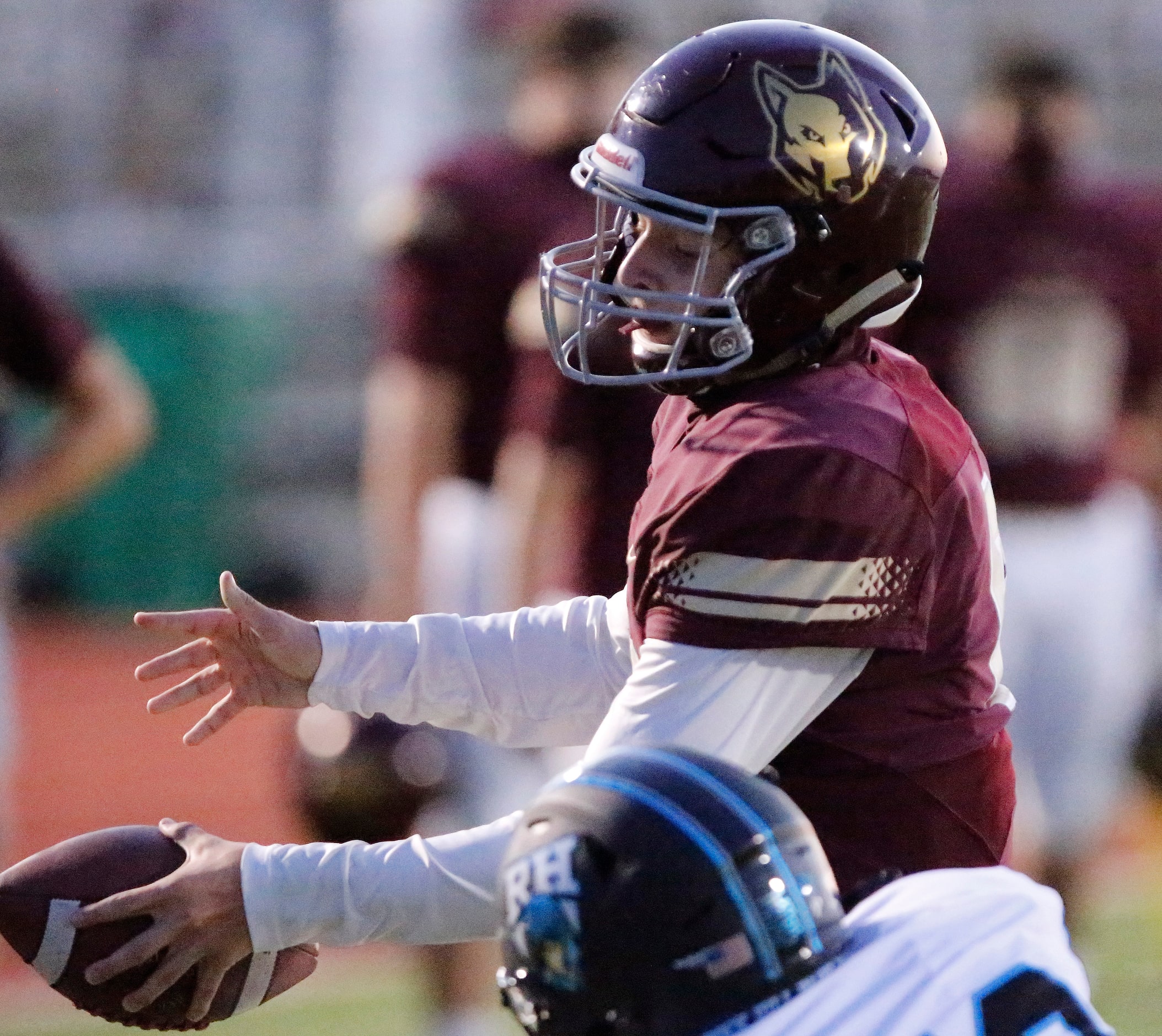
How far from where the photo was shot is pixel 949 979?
1798 mm

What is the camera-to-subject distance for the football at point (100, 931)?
7.11 ft

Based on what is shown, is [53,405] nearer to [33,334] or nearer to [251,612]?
[33,334]

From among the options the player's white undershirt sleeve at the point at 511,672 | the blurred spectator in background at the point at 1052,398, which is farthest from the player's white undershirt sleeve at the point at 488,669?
the blurred spectator in background at the point at 1052,398

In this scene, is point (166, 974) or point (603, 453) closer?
point (166, 974)

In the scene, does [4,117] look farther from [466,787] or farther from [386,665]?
[386,665]

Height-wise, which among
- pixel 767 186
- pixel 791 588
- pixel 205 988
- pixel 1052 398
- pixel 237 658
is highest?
pixel 767 186

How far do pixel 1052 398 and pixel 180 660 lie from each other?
2.95 metres

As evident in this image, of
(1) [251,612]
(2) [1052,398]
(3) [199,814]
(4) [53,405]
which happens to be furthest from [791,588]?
(3) [199,814]

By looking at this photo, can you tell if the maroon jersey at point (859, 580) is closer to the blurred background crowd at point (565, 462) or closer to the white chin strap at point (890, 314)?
the white chin strap at point (890, 314)

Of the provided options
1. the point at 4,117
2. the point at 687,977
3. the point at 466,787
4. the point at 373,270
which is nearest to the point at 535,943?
the point at 687,977

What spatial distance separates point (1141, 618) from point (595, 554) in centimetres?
164

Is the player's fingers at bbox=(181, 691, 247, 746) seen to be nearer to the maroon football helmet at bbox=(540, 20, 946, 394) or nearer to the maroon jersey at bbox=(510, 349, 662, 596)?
the maroon football helmet at bbox=(540, 20, 946, 394)

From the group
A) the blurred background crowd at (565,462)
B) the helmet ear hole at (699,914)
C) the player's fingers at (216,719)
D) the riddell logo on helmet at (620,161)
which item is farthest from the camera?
the blurred background crowd at (565,462)

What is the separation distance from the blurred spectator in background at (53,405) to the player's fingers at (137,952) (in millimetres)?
2390
